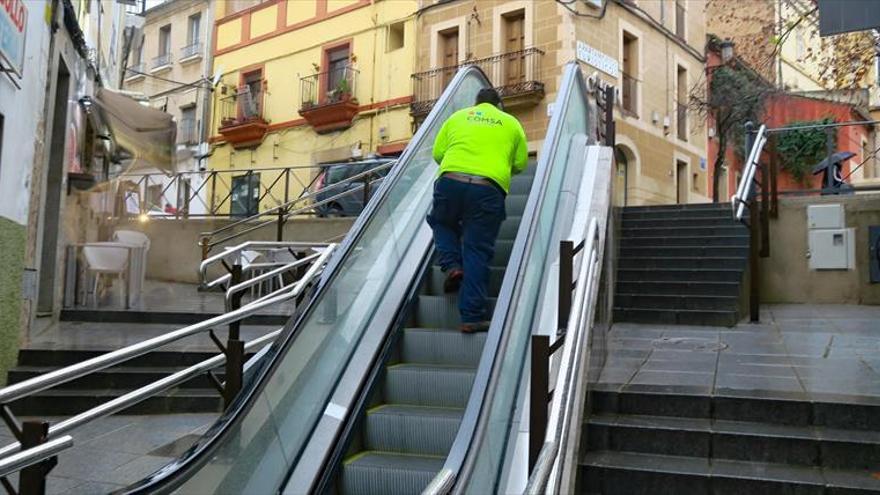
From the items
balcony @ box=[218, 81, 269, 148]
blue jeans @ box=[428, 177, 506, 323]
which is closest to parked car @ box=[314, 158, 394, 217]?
blue jeans @ box=[428, 177, 506, 323]

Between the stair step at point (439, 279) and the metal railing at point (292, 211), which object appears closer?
the stair step at point (439, 279)

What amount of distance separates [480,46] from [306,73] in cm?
629

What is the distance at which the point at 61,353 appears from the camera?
6.07 m

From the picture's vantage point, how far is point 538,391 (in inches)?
109

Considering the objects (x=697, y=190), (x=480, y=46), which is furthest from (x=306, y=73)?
(x=697, y=190)

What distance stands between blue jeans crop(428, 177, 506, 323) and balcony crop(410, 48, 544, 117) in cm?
1271

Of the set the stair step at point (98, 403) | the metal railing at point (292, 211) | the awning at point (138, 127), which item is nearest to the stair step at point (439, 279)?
the stair step at point (98, 403)

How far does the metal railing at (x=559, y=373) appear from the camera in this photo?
258 cm

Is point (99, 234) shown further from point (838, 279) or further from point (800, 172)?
point (800, 172)

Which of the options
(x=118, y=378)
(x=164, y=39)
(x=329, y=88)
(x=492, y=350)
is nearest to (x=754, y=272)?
(x=492, y=350)

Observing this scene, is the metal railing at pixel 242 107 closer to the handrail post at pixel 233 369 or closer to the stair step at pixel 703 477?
the handrail post at pixel 233 369

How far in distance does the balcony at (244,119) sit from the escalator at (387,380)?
62.1ft

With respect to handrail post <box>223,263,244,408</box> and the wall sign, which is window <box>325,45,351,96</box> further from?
handrail post <box>223,263,244,408</box>

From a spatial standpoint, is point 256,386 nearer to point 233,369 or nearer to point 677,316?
point 233,369
